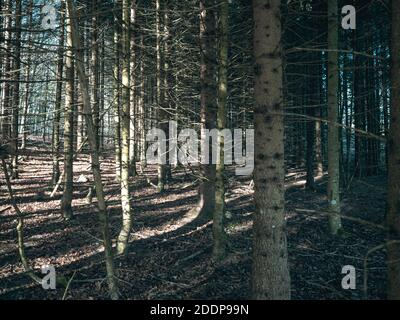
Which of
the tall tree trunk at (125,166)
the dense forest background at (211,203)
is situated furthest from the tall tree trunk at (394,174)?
the tall tree trunk at (125,166)

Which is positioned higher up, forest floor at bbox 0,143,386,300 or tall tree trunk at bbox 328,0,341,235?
tall tree trunk at bbox 328,0,341,235

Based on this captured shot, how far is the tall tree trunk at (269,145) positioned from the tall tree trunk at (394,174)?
4.09 ft

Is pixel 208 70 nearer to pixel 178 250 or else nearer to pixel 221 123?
pixel 221 123

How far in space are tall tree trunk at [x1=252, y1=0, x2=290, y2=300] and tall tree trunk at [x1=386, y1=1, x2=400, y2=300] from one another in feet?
4.09

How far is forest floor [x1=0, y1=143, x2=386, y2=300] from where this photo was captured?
6836 millimetres

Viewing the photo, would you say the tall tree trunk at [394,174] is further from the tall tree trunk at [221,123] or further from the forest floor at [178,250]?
the tall tree trunk at [221,123]

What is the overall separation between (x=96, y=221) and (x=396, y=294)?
31.3 feet

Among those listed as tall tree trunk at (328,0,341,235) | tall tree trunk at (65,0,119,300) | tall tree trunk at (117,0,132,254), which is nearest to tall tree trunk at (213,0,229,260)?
tall tree trunk at (117,0,132,254)

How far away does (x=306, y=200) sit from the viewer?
13945 mm

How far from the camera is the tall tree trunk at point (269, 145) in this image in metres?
4.51

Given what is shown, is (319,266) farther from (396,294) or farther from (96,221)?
(96,221)

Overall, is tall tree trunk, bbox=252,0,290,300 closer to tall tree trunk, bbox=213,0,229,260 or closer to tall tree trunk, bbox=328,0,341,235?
tall tree trunk, bbox=213,0,229,260
